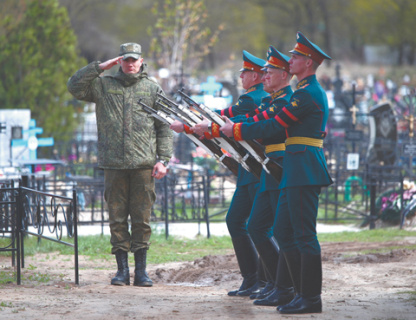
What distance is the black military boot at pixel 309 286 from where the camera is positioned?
200 inches

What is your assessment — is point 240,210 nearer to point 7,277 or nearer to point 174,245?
point 7,277

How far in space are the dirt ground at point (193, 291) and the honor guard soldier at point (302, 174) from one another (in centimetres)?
27

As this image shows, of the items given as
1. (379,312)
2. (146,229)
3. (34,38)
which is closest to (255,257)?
(146,229)

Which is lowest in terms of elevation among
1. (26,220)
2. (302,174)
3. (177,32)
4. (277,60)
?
(26,220)

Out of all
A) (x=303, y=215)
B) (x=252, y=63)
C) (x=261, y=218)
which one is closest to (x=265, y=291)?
(x=261, y=218)

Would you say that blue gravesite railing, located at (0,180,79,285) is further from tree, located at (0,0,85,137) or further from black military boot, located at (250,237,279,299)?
tree, located at (0,0,85,137)

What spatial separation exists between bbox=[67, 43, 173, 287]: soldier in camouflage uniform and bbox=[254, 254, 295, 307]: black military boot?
59.5 inches

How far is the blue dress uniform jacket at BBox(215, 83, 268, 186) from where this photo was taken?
6.04 metres

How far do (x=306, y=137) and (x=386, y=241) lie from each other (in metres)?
5.42

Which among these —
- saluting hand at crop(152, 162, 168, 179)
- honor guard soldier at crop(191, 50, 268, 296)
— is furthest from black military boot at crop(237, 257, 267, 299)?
saluting hand at crop(152, 162, 168, 179)

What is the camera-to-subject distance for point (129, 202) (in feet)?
21.8

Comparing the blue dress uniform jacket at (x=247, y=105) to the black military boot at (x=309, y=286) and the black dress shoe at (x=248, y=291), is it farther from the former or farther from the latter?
the black military boot at (x=309, y=286)

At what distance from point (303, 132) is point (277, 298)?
4.32 feet

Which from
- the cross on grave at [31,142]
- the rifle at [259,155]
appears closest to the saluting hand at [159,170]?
the rifle at [259,155]
